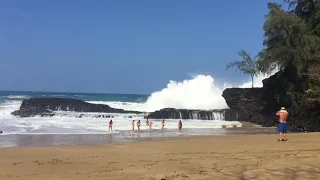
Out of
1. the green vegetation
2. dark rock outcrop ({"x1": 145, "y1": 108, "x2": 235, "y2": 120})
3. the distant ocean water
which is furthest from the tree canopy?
dark rock outcrop ({"x1": 145, "y1": 108, "x2": 235, "y2": 120})

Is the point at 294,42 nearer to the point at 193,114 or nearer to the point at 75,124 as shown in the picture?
the point at 193,114

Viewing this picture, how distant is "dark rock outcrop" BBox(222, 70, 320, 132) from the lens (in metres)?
29.9

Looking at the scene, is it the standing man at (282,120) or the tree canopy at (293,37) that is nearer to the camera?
the standing man at (282,120)

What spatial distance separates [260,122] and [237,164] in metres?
28.3

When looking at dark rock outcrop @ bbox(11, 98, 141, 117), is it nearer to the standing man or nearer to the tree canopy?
the tree canopy

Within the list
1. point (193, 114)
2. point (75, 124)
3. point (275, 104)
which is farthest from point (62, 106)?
point (275, 104)

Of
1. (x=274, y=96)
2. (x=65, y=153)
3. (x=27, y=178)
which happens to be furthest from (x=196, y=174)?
(x=274, y=96)

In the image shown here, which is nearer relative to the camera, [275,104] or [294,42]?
[294,42]

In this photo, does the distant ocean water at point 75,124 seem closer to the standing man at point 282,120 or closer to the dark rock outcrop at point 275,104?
the dark rock outcrop at point 275,104

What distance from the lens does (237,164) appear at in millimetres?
10977

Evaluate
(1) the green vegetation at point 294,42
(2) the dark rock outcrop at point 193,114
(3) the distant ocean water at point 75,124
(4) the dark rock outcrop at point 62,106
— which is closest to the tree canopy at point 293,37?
(1) the green vegetation at point 294,42

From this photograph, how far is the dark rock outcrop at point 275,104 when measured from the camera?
29938 mm

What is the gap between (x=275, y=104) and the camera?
37719 mm

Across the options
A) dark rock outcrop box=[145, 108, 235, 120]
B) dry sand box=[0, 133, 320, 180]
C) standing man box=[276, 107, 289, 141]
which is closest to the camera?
dry sand box=[0, 133, 320, 180]
